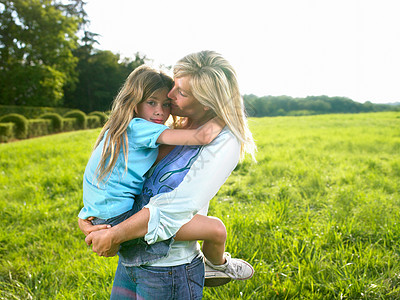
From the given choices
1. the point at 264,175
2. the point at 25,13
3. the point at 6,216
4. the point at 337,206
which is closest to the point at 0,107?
the point at 25,13

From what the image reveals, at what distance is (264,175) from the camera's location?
4.70m

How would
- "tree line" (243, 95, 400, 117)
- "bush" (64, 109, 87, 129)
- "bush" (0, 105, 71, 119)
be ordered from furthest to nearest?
"bush" (64, 109, 87, 129) < "bush" (0, 105, 71, 119) < "tree line" (243, 95, 400, 117)

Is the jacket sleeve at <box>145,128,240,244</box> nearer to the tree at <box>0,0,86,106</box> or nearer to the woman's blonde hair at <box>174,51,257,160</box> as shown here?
the woman's blonde hair at <box>174,51,257,160</box>

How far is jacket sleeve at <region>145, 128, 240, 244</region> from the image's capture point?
108 cm

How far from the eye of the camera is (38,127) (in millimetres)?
14367

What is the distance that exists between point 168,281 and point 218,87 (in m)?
0.78

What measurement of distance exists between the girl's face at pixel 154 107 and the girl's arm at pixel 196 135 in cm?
26

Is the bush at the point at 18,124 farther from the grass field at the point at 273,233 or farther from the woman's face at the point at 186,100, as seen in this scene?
the woman's face at the point at 186,100

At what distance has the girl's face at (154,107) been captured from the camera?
1.53m

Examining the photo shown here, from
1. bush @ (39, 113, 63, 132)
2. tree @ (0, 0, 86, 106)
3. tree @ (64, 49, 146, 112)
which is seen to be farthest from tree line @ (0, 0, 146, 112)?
bush @ (39, 113, 63, 132)

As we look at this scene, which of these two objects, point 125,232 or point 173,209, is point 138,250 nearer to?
point 125,232

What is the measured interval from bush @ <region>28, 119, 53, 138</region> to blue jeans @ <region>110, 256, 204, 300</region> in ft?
47.8

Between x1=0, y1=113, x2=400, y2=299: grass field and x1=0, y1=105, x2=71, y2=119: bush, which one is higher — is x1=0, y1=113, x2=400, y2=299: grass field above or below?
below

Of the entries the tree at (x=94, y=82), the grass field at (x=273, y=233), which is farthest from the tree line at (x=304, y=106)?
the tree at (x=94, y=82)
